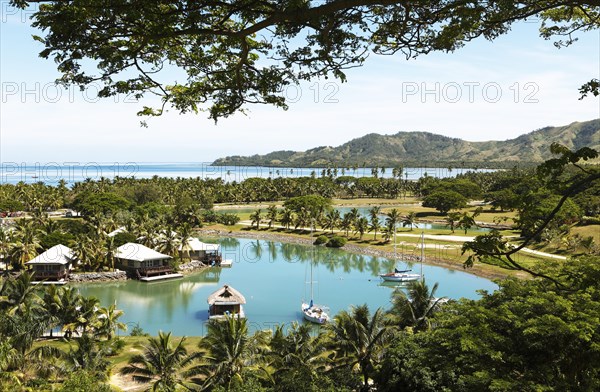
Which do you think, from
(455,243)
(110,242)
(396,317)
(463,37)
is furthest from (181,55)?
(455,243)

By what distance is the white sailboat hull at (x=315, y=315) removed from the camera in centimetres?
3319

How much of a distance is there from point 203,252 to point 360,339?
1408 inches

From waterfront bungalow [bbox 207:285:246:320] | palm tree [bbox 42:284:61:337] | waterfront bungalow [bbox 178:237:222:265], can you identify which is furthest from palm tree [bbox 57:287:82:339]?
waterfront bungalow [bbox 178:237:222:265]

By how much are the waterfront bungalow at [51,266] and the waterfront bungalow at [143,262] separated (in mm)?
4934

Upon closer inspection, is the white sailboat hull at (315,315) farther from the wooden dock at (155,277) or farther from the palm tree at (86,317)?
the wooden dock at (155,277)

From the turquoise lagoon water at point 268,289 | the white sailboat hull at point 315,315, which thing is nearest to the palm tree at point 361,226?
the turquoise lagoon water at point 268,289

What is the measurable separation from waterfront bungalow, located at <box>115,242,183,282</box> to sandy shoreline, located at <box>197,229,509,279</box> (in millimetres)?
18954

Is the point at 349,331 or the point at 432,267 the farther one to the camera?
the point at 432,267

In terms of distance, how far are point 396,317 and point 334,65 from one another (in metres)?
19.9

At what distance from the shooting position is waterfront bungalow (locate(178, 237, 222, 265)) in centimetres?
5388

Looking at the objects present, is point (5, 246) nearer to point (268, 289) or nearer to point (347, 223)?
point (268, 289)

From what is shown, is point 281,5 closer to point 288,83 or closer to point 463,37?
point 288,83

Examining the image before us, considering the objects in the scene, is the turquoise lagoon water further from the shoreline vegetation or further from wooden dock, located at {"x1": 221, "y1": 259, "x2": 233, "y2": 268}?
the shoreline vegetation

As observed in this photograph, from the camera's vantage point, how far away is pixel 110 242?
48.1 metres
